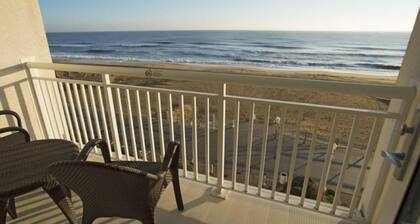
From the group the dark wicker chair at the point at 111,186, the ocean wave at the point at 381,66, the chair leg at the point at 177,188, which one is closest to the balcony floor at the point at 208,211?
the chair leg at the point at 177,188

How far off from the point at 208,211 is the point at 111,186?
1007mm

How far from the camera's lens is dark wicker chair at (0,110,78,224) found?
4.34 ft

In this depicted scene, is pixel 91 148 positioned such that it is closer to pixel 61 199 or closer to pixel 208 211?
pixel 61 199

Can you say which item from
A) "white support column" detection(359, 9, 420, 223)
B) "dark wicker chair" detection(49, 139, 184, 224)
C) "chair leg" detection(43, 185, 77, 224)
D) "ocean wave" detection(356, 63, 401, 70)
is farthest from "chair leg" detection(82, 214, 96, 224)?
"ocean wave" detection(356, 63, 401, 70)

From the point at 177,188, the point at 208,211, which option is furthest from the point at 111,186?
the point at 208,211

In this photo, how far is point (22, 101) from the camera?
7.70 ft

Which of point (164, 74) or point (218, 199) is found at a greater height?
point (164, 74)

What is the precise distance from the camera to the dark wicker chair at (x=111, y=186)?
1000mm

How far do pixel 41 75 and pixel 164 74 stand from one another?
1682 millimetres

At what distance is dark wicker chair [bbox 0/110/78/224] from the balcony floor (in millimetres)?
172

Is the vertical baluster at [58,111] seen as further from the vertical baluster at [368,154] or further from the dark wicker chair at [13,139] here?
the vertical baluster at [368,154]

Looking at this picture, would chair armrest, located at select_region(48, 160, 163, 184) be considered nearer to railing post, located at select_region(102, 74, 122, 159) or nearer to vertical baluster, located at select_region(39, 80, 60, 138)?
railing post, located at select_region(102, 74, 122, 159)

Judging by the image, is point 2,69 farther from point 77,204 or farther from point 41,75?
point 77,204

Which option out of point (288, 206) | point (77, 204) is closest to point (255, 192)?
point (288, 206)
